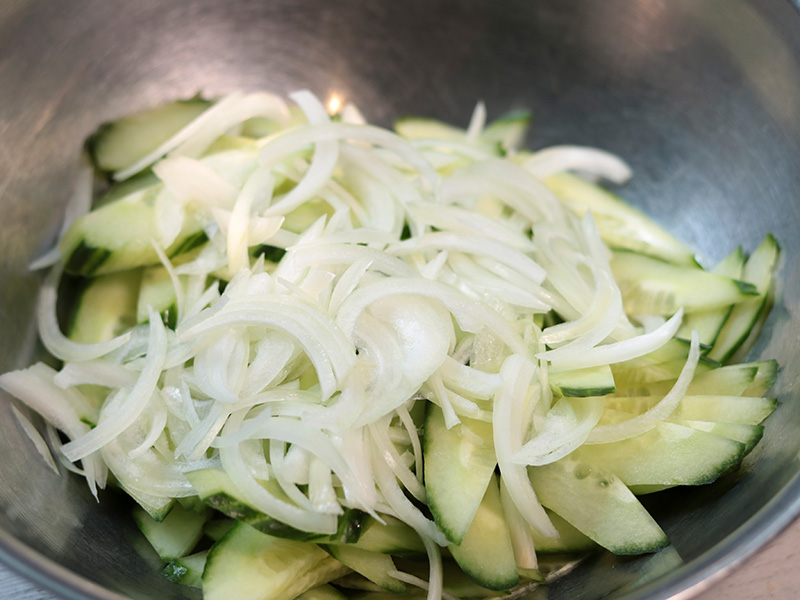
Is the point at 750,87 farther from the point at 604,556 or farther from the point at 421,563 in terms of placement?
the point at 421,563

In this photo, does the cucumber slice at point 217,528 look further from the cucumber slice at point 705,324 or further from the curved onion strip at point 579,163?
the curved onion strip at point 579,163

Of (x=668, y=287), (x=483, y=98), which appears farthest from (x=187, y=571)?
(x=483, y=98)

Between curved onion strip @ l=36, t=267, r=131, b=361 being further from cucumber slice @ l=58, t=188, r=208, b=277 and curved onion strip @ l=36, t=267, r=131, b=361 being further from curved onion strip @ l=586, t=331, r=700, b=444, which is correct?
curved onion strip @ l=586, t=331, r=700, b=444

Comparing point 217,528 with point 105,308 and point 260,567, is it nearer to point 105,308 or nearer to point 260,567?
point 260,567

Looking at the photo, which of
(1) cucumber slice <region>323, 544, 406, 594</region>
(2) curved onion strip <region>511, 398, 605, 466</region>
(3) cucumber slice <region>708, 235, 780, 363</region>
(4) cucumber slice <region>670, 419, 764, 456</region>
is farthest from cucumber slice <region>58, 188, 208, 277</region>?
(3) cucumber slice <region>708, 235, 780, 363</region>

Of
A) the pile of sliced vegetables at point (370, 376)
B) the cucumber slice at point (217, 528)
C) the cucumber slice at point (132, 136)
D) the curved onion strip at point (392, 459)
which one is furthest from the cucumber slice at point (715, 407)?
the cucumber slice at point (132, 136)

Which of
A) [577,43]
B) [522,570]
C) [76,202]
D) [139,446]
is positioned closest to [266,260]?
[139,446]
